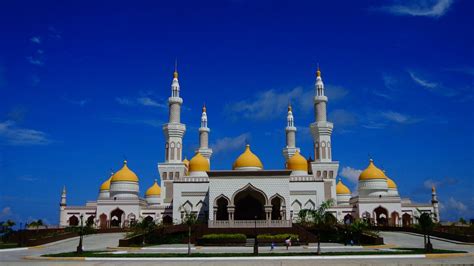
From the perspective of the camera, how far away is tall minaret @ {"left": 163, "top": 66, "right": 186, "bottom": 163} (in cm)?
5825

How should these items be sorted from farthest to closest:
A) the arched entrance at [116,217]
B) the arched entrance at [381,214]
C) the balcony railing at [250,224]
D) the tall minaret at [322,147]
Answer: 1. the tall minaret at [322,147]
2. the arched entrance at [116,217]
3. the arched entrance at [381,214]
4. the balcony railing at [250,224]

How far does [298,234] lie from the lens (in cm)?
3662

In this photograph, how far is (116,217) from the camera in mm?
54812

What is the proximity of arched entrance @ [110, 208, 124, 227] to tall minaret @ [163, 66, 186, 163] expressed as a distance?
8.64m

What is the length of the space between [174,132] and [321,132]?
1805cm

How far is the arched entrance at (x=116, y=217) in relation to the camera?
2124 inches

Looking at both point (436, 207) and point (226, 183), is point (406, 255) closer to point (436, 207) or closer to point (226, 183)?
point (226, 183)

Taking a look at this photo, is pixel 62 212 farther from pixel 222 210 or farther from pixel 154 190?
pixel 222 210

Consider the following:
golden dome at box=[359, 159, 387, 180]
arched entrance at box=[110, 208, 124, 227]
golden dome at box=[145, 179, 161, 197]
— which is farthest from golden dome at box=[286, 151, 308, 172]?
arched entrance at box=[110, 208, 124, 227]

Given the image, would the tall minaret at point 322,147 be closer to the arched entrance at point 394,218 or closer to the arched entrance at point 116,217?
the arched entrance at point 394,218

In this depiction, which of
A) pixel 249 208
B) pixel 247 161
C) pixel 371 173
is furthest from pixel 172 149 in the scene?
pixel 371 173

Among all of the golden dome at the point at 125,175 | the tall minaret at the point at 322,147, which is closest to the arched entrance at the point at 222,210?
the tall minaret at the point at 322,147

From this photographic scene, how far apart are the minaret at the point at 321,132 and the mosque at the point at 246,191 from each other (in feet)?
0.39

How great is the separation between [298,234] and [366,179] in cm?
2111
